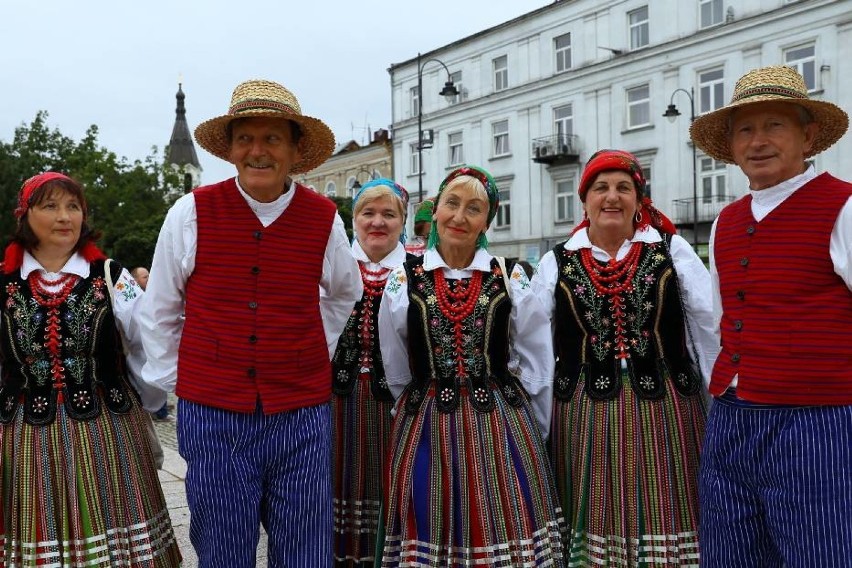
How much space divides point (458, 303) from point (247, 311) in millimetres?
827

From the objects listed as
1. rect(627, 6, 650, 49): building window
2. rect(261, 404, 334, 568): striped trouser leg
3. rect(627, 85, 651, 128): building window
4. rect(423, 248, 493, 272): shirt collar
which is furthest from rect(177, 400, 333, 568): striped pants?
rect(627, 6, 650, 49): building window

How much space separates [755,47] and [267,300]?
21.7 m

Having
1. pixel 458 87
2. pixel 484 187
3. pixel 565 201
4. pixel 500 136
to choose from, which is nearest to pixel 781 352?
pixel 484 187

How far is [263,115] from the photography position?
2668mm

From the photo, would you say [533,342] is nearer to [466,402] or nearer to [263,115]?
[466,402]

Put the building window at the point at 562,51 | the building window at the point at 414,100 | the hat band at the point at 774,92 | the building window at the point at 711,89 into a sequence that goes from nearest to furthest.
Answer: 1. the hat band at the point at 774,92
2. the building window at the point at 711,89
3. the building window at the point at 562,51
4. the building window at the point at 414,100

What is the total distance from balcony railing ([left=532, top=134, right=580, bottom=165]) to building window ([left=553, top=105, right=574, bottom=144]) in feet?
0.65

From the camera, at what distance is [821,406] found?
235 centimetres

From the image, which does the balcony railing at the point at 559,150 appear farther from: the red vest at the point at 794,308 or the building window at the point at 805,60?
the red vest at the point at 794,308

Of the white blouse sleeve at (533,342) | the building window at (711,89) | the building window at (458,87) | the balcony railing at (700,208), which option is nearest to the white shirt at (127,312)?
the white blouse sleeve at (533,342)

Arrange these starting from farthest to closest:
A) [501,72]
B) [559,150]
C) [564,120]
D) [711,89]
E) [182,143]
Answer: [182,143]
[501,72]
[564,120]
[559,150]
[711,89]

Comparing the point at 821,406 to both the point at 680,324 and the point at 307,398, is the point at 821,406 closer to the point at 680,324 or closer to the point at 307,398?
the point at 680,324

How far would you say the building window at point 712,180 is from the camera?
21469 mm

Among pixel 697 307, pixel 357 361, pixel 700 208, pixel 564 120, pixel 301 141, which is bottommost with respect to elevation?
pixel 357 361
